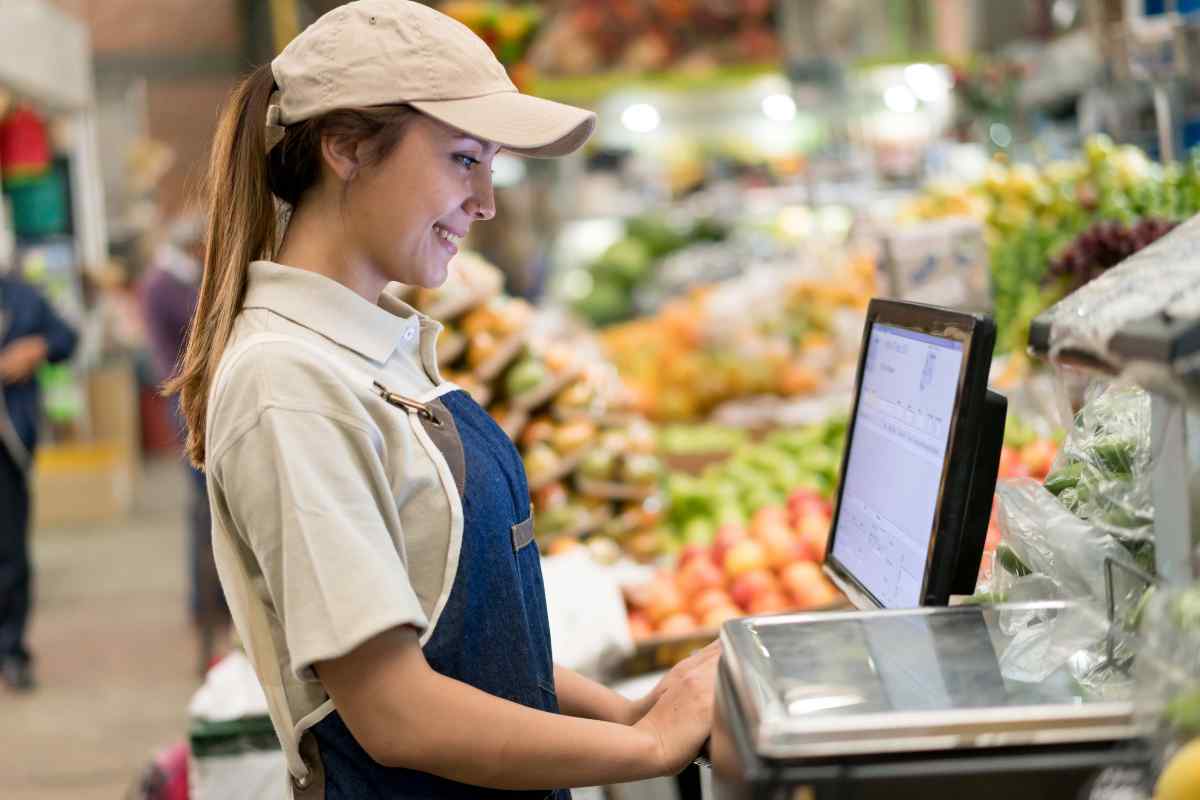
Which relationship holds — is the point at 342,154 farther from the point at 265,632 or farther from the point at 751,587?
the point at 751,587

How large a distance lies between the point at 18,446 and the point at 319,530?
5.42 m

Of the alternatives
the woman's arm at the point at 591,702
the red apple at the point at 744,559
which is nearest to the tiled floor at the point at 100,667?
the red apple at the point at 744,559

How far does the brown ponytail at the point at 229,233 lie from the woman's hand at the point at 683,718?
59 cm

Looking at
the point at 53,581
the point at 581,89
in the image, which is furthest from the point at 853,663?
the point at 53,581

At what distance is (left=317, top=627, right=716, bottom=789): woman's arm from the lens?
4.34 ft

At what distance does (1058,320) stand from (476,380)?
2.71m

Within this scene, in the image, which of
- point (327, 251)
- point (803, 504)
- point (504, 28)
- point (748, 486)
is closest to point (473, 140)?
point (327, 251)

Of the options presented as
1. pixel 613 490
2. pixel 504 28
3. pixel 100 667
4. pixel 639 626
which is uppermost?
pixel 504 28

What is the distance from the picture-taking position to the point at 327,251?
5.01ft

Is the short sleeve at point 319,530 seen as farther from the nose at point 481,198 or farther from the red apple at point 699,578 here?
the red apple at point 699,578

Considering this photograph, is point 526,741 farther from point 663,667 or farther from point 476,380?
point 476,380

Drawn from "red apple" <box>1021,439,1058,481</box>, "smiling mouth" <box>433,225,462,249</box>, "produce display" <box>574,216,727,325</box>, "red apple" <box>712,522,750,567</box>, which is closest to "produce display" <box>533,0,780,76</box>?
"produce display" <box>574,216,727,325</box>

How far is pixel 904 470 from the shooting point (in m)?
1.52

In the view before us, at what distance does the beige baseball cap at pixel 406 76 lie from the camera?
1408mm
